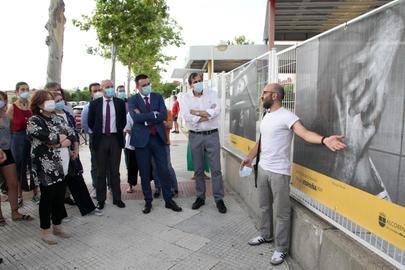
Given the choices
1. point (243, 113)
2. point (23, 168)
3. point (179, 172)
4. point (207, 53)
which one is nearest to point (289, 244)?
point (243, 113)

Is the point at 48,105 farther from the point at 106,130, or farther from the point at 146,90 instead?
the point at 146,90

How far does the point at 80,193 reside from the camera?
204 inches

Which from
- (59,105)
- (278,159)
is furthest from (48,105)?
(278,159)

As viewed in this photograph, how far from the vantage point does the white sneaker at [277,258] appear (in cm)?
367

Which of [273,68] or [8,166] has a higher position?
[273,68]

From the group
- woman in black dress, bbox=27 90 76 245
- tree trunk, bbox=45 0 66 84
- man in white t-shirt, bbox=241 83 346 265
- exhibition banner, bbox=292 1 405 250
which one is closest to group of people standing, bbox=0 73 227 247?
woman in black dress, bbox=27 90 76 245

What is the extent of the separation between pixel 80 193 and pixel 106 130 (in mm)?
985

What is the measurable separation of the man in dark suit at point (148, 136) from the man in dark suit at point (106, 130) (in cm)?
28

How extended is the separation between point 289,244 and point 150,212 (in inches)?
89.6

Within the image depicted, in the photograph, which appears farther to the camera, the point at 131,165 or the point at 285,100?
the point at 131,165

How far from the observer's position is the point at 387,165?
2.41 m

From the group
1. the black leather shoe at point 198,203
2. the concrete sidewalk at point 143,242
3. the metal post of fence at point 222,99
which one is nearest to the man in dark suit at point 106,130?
the concrete sidewalk at point 143,242

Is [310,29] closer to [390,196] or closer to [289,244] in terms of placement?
[289,244]

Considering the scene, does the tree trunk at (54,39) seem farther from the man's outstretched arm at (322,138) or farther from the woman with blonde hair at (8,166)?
the man's outstretched arm at (322,138)
